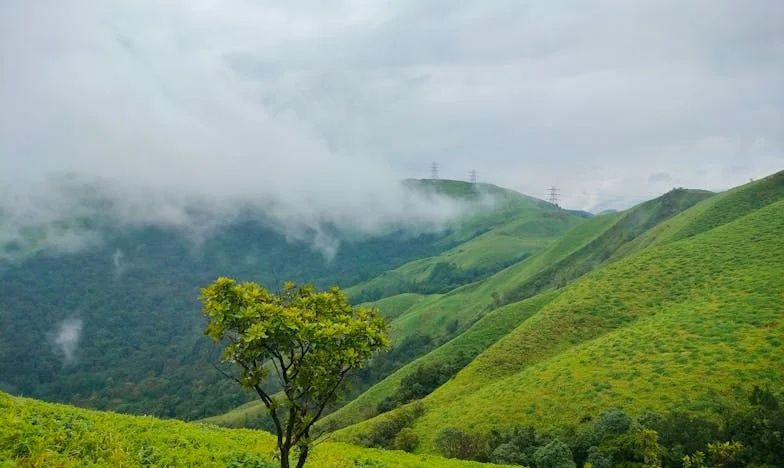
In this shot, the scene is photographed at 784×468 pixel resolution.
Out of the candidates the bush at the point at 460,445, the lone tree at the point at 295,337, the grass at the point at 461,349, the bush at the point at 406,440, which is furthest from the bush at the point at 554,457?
the grass at the point at 461,349

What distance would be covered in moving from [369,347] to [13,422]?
1362 centimetres

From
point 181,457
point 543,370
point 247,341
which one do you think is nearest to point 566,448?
point 543,370

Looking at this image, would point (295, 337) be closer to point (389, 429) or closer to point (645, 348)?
point (389, 429)

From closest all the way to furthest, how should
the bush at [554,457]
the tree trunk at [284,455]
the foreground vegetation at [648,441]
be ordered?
the tree trunk at [284,455] < the foreground vegetation at [648,441] < the bush at [554,457]

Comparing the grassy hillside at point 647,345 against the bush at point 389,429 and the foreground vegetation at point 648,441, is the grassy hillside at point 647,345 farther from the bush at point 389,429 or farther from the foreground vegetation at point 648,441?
the foreground vegetation at point 648,441

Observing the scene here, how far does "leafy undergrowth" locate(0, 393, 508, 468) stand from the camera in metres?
15.9

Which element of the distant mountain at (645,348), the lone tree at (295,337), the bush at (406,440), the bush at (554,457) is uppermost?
the lone tree at (295,337)

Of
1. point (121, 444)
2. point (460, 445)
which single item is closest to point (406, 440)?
point (460, 445)

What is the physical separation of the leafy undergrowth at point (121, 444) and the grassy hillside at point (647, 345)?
122ft

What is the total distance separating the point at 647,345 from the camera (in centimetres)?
6353

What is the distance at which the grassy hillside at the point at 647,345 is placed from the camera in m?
53.3

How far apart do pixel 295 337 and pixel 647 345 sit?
62822mm

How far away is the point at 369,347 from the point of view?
543 inches

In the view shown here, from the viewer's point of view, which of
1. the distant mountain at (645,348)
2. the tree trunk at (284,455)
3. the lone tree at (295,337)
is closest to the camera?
the lone tree at (295,337)
